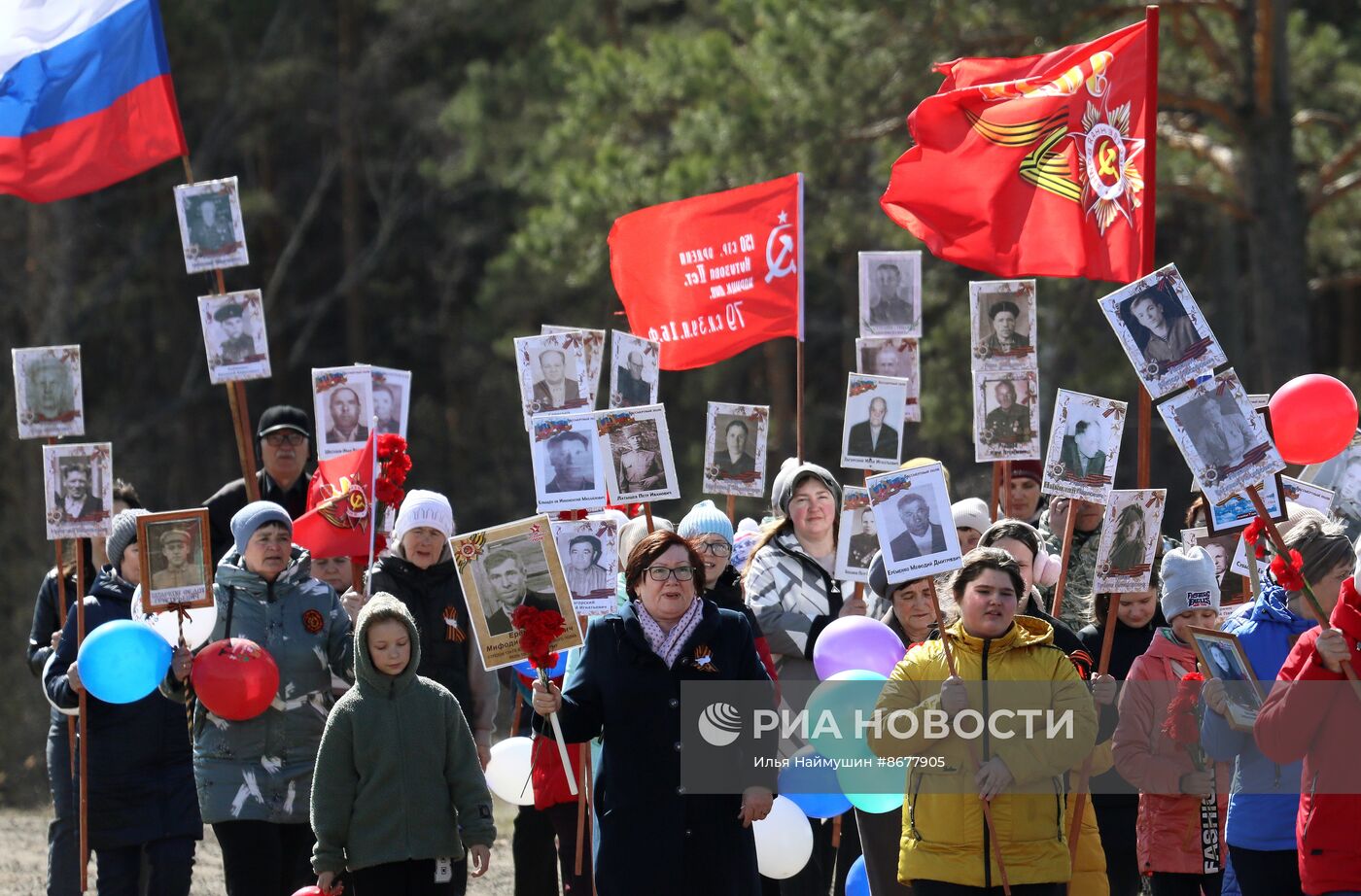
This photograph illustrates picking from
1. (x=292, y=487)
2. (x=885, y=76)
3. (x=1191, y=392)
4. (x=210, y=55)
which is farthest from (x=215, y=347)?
(x=210, y=55)

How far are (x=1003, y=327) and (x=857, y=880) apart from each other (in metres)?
2.38

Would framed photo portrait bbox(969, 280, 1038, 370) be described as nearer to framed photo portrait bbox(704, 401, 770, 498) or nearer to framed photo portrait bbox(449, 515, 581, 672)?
framed photo portrait bbox(704, 401, 770, 498)

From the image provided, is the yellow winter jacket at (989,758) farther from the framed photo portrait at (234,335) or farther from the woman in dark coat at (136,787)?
the framed photo portrait at (234,335)

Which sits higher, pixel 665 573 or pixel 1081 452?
pixel 1081 452

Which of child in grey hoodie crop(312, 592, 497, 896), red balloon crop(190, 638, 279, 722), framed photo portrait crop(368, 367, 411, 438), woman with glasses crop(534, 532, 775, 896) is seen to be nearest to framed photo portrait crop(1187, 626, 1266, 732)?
woman with glasses crop(534, 532, 775, 896)

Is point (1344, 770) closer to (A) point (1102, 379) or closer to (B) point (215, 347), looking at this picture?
(B) point (215, 347)

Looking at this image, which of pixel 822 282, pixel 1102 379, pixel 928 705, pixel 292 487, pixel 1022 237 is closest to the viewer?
pixel 928 705

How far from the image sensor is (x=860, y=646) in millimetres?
6336

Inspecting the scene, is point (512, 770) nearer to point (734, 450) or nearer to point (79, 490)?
point (734, 450)

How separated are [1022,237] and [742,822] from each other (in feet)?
9.71

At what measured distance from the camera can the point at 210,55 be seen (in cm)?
2456

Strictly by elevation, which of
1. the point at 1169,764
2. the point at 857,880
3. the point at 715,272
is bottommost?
the point at 857,880

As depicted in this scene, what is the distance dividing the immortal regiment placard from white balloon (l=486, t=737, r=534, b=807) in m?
2.16

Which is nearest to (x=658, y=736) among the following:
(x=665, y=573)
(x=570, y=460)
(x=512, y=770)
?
(x=665, y=573)
